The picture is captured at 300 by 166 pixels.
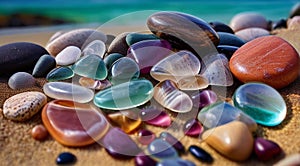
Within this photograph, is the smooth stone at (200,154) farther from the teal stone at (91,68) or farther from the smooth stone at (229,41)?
the smooth stone at (229,41)

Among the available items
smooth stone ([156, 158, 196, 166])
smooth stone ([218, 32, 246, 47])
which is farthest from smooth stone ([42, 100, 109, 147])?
smooth stone ([218, 32, 246, 47])

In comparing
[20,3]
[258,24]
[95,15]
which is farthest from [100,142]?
[20,3]

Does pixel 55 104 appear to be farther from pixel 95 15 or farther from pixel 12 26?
pixel 95 15

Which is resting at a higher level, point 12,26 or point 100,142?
point 100,142

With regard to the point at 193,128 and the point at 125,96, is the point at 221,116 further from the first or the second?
the point at 125,96

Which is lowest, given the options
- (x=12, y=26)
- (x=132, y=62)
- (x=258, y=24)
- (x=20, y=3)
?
(x=20, y=3)

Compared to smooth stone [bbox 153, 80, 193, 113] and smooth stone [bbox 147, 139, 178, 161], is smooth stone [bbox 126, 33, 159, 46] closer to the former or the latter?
smooth stone [bbox 153, 80, 193, 113]

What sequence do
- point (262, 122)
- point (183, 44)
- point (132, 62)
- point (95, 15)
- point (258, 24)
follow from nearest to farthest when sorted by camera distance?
point (262, 122)
point (132, 62)
point (183, 44)
point (258, 24)
point (95, 15)
